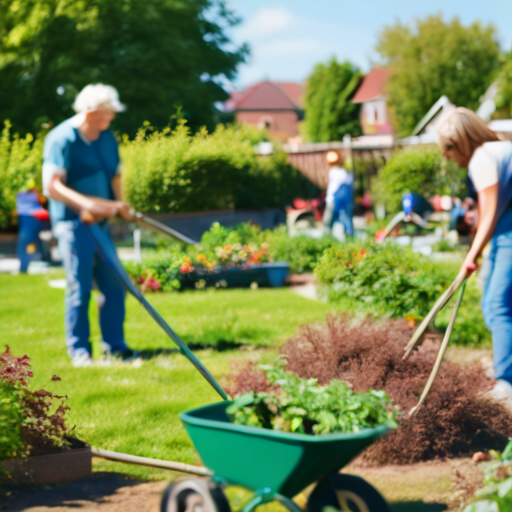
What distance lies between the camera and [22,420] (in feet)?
10.8

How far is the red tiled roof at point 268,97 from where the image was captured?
4.39 m

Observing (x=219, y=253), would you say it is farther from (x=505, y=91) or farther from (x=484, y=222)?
(x=505, y=91)

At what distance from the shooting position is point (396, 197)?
5438 millimetres

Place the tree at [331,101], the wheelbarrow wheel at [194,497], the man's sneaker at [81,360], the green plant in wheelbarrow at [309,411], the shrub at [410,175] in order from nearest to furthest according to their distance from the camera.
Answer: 1. the wheelbarrow wheel at [194,497]
2. the green plant in wheelbarrow at [309,411]
3. the tree at [331,101]
4. the man's sneaker at [81,360]
5. the shrub at [410,175]

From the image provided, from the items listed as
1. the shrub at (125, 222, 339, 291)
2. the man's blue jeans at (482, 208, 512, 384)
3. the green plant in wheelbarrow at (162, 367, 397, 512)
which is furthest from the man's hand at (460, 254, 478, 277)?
the shrub at (125, 222, 339, 291)

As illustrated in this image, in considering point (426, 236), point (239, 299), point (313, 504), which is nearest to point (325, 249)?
point (239, 299)

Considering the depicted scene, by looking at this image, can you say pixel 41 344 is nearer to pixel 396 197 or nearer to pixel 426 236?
pixel 396 197

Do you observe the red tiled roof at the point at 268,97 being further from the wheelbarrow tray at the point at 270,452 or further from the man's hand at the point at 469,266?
the wheelbarrow tray at the point at 270,452

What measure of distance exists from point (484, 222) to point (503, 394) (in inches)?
37.7

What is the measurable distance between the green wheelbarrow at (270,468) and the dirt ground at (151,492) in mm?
533

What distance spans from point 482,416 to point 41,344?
2.72m

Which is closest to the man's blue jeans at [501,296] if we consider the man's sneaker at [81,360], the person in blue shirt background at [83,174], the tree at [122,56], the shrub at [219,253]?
the shrub at [219,253]

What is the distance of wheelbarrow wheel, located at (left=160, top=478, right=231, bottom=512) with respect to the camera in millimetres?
2455

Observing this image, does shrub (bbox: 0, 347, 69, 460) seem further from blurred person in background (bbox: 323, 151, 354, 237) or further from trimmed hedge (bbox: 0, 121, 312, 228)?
blurred person in background (bbox: 323, 151, 354, 237)
